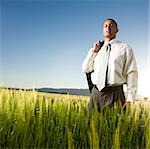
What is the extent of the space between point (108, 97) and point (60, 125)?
11.5 inches

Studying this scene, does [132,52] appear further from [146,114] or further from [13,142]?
[13,142]

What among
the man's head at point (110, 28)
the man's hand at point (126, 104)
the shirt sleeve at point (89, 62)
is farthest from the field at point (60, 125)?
the man's head at point (110, 28)

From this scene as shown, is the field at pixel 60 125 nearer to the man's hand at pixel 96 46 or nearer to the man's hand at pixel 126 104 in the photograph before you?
the man's hand at pixel 126 104

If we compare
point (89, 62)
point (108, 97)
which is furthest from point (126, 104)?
point (89, 62)

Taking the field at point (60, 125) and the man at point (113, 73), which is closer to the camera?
the field at point (60, 125)

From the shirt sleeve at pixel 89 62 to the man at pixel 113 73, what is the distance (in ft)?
0.11

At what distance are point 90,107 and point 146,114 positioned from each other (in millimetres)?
247

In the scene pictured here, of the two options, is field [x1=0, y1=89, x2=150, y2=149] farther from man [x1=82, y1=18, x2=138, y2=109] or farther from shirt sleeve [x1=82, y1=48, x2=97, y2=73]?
shirt sleeve [x1=82, y1=48, x2=97, y2=73]

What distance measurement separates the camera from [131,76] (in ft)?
5.47

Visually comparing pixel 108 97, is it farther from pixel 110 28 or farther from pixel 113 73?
pixel 110 28

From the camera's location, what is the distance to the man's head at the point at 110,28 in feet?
5.50

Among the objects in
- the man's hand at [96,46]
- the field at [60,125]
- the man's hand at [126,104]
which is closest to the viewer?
the field at [60,125]

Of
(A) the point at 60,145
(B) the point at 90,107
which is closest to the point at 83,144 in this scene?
(A) the point at 60,145

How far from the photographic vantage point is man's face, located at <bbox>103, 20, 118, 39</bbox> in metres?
1.68
